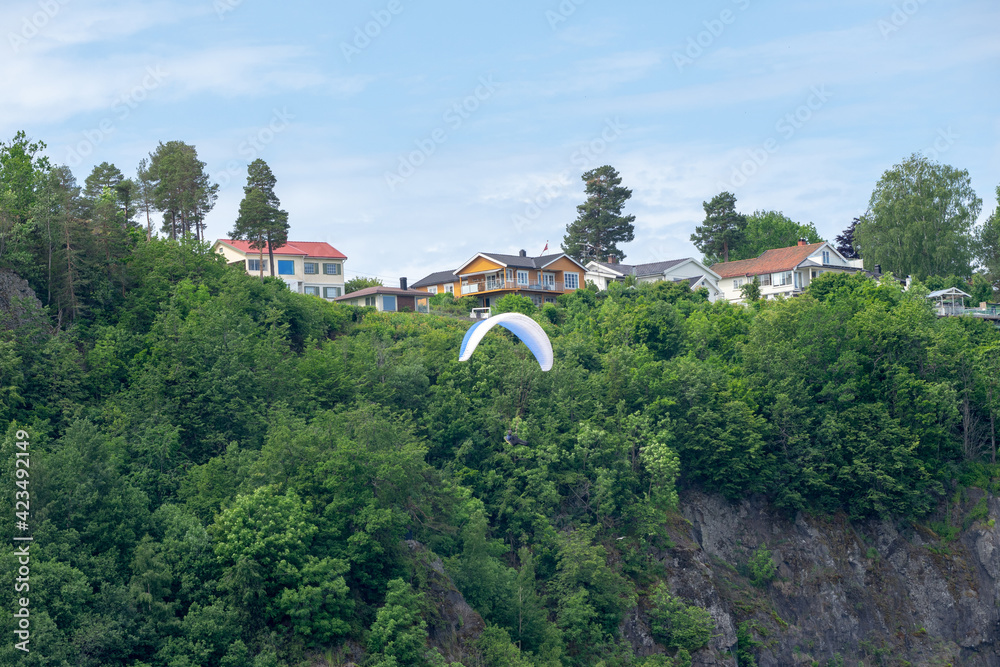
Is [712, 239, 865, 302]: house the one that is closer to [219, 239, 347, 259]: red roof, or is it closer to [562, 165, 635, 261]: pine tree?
[562, 165, 635, 261]: pine tree

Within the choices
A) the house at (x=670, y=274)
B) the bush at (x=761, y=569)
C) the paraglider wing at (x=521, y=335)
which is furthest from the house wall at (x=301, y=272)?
the bush at (x=761, y=569)

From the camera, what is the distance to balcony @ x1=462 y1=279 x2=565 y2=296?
7450cm

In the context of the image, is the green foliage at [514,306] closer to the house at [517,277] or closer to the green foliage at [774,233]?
the house at [517,277]

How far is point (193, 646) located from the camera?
94.6 feet

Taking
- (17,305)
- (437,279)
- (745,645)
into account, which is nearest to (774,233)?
(437,279)

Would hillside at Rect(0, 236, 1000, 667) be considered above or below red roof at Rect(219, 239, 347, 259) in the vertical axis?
below

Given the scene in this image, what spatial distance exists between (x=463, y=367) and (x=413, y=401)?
3.52 m

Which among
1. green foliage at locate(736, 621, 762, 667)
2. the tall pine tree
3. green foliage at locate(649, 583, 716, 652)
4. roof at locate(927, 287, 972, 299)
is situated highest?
the tall pine tree

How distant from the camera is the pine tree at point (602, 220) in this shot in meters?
93.4

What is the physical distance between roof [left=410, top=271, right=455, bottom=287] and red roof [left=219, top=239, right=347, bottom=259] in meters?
11.5

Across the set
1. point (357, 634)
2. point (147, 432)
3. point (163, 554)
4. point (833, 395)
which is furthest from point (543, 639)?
point (833, 395)

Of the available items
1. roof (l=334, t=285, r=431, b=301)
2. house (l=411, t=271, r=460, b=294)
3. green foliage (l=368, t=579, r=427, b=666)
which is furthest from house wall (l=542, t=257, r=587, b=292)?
green foliage (l=368, t=579, r=427, b=666)

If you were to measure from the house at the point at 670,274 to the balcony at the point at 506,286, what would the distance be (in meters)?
5.68

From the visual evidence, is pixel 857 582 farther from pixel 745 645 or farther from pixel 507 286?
pixel 507 286
